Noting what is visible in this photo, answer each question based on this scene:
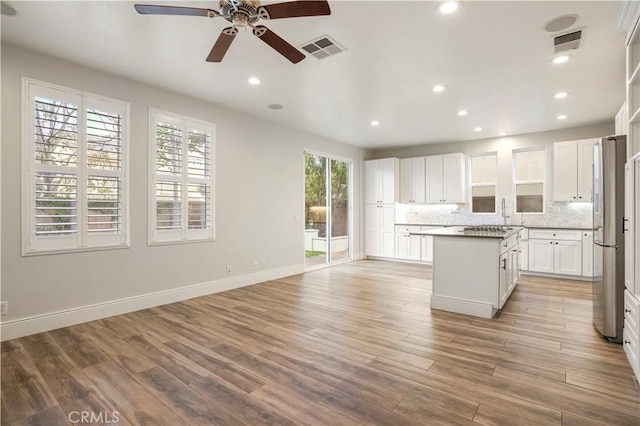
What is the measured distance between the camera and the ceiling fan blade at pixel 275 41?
7.33ft

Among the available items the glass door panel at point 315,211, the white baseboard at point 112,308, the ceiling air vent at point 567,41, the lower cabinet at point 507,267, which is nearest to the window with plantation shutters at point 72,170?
the white baseboard at point 112,308

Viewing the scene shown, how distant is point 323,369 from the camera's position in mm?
2533

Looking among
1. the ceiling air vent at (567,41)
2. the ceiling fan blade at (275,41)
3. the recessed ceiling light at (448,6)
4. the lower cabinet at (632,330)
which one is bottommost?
the lower cabinet at (632,330)

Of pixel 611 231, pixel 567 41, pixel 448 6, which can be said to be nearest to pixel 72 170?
pixel 448 6

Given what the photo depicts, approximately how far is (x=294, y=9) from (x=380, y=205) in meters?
6.38

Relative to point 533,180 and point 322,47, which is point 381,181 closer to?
point 533,180

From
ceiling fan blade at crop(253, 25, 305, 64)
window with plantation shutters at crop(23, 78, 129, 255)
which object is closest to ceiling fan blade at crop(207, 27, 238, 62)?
ceiling fan blade at crop(253, 25, 305, 64)

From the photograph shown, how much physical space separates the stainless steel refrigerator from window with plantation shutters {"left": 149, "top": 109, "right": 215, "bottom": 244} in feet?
15.5

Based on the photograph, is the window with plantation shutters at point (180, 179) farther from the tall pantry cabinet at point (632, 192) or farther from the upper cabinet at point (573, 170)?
the upper cabinet at point (573, 170)

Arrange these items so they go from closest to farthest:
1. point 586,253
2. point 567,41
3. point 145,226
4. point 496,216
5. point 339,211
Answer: point 567,41 → point 145,226 → point 586,253 → point 496,216 → point 339,211

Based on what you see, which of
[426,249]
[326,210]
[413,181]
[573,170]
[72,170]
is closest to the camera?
[72,170]

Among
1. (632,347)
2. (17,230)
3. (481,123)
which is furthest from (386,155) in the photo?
(17,230)

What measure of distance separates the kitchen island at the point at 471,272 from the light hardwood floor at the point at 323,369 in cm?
19

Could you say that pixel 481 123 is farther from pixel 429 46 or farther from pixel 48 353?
pixel 48 353
